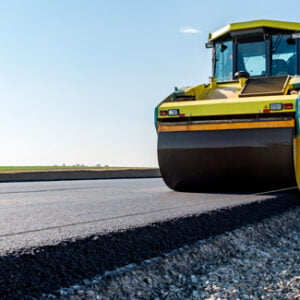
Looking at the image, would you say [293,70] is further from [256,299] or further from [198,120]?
[256,299]

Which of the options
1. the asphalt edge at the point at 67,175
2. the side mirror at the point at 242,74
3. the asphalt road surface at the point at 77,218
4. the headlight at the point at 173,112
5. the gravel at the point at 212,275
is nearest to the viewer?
the gravel at the point at 212,275

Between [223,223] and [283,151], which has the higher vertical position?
[283,151]

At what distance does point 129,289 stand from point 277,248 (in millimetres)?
1974

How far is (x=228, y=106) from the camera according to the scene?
233 inches

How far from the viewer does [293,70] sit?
23.5ft

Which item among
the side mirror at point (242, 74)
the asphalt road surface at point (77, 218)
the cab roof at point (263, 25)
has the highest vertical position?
the cab roof at point (263, 25)

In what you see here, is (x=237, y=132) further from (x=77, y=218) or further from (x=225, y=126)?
(x=77, y=218)

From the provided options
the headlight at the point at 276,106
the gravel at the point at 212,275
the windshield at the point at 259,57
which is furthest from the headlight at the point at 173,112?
the gravel at the point at 212,275

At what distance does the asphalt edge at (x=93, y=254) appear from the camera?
2191 millimetres

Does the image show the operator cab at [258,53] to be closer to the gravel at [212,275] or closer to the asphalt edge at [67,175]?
the gravel at [212,275]

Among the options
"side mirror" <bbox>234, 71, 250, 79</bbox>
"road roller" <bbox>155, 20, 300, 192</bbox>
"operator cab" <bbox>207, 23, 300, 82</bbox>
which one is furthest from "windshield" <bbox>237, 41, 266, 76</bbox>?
"side mirror" <bbox>234, 71, 250, 79</bbox>

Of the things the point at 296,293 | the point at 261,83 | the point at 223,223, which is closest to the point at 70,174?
the point at 261,83

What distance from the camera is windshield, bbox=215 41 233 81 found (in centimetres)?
763

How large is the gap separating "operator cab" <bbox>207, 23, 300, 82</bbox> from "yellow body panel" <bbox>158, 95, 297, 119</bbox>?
1.32 meters
